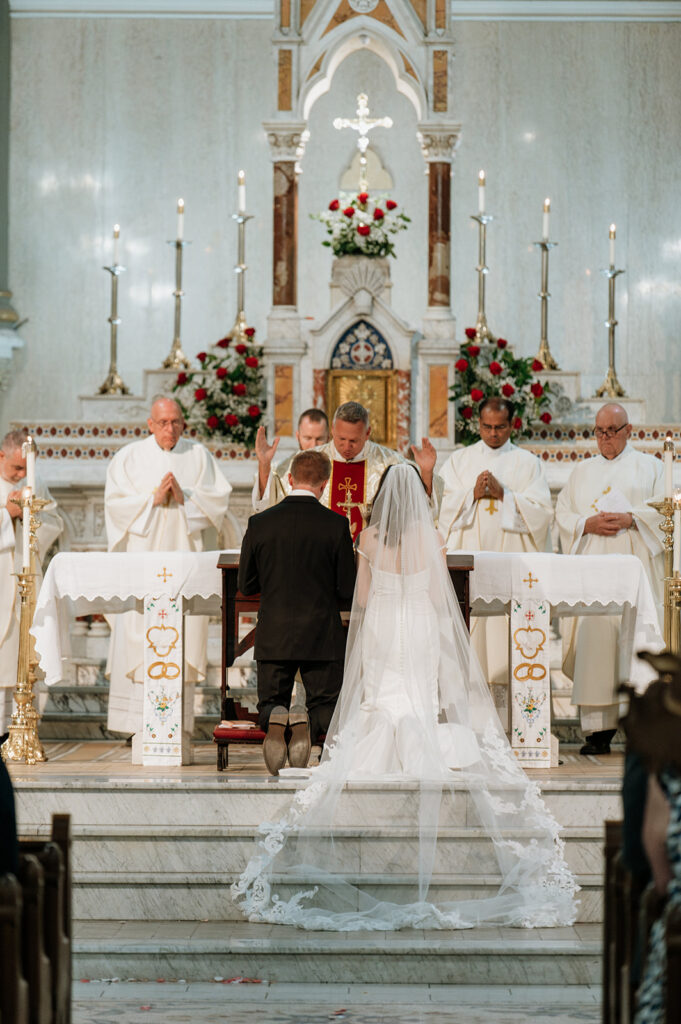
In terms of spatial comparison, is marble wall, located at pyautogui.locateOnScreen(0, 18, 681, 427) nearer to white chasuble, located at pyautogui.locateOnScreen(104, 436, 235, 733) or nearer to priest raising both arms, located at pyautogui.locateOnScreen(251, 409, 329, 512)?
white chasuble, located at pyautogui.locateOnScreen(104, 436, 235, 733)

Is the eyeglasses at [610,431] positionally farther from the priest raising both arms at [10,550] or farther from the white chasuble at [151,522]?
the priest raising both arms at [10,550]

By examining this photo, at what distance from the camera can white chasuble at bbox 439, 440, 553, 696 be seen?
8.90 meters

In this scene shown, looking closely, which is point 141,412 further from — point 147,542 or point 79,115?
point 79,115

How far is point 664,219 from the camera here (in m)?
13.2

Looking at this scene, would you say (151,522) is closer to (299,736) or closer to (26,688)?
(26,688)

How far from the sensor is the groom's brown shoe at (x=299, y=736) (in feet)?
23.3

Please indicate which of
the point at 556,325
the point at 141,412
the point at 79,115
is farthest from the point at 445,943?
the point at 79,115

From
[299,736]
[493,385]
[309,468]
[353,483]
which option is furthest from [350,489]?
[493,385]

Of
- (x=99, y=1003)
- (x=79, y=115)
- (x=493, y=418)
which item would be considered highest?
(x=79, y=115)

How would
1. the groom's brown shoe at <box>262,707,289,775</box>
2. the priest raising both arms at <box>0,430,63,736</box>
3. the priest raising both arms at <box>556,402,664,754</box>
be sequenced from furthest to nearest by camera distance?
the priest raising both arms at <box>0,430,63,736</box> → the priest raising both arms at <box>556,402,664,754</box> → the groom's brown shoe at <box>262,707,289,775</box>

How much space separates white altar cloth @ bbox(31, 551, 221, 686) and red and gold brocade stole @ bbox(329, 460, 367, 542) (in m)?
0.97

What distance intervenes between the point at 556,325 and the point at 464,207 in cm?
127

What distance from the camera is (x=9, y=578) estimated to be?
9039mm

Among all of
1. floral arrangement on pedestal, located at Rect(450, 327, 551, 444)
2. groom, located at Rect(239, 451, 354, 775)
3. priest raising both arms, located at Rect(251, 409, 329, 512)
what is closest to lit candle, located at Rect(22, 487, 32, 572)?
priest raising both arms, located at Rect(251, 409, 329, 512)
